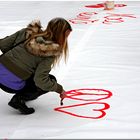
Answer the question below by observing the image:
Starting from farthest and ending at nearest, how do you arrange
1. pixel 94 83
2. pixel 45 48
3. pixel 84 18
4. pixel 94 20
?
1. pixel 84 18
2. pixel 94 20
3. pixel 94 83
4. pixel 45 48

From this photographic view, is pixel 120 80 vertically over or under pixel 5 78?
under

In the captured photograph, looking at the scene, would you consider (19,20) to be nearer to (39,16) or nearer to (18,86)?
(39,16)

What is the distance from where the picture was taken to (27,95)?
183 cm

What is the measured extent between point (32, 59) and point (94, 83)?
0.60 metres

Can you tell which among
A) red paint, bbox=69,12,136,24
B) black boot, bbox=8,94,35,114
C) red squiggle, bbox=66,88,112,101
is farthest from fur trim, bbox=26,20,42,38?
red paint, bbox=69,12,136,24

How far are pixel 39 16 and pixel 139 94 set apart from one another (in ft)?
8.74

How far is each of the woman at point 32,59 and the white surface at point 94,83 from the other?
0.11m

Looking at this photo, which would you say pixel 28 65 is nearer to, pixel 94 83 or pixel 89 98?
pixel 89 98

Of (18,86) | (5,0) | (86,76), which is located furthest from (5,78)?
(5,0)

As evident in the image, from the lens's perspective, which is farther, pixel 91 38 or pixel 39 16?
pixel 39 16

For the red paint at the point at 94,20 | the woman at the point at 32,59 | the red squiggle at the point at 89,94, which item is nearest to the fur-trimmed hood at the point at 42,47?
the woman at the point at 32,59

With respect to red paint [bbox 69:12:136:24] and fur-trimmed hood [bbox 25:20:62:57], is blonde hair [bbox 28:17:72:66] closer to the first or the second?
fur-trimmed hood [bbox 25:20:62:57]

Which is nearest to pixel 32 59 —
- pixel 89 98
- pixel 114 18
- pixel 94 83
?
pixel 89 98

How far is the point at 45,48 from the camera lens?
1.64 meters
